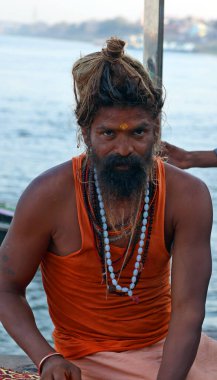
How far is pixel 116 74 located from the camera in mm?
2678

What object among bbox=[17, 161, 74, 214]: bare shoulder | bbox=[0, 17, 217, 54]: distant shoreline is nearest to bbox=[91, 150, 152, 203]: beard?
bbox=[17, 161, 74, 214]: bare shoulder

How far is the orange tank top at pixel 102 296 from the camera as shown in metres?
2.78

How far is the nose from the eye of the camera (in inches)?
104

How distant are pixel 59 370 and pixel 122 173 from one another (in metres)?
0.58

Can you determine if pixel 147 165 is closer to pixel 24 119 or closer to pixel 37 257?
pixel 37 257

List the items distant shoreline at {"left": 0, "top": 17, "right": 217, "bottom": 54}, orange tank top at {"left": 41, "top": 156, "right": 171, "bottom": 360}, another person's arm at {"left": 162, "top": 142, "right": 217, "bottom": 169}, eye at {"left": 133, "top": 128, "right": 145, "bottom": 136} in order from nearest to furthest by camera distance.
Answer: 1. eye at {"left": 133, "top": 128, "right": 145, "bottom": 136}
2. orange tank top at {"left": 41, "top": 156, "right": 171, "bottom": 360}
3. another person's arm at {"left": 162, "top": 142, "right": 217, "bottom": 169}
4. distant shoreline at {"left": 0, "top": 17, "right": 217, "bottom": 54}

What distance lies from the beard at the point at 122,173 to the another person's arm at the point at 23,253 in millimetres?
171

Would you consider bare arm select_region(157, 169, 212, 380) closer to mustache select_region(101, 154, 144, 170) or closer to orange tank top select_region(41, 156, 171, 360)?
orange tank top select_region(41, 156, 171, 360)

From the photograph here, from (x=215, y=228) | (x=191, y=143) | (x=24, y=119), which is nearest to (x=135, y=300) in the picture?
(x=215, y=228)

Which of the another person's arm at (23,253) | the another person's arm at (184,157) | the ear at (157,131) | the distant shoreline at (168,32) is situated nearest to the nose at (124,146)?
the ear at (157,131)

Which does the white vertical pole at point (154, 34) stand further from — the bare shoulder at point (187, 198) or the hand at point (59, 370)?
the hand at point (59, 370)

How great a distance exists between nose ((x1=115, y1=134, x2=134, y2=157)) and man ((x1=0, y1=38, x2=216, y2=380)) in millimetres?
26

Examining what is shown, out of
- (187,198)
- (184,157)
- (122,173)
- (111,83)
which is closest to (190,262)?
(187,198)

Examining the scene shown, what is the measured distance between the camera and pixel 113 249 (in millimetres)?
2783
